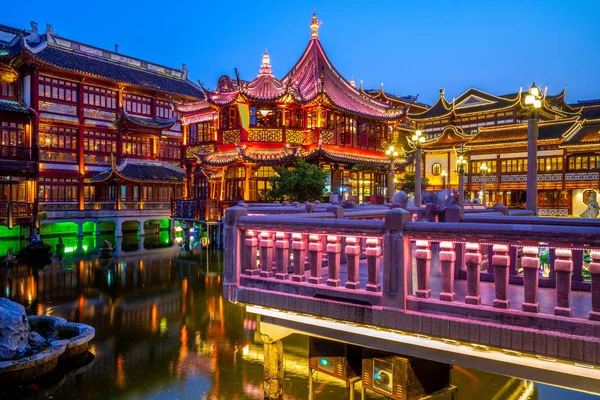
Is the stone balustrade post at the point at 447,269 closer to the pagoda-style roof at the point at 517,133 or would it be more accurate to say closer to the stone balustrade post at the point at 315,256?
the stone balustrade post at the point at 315,256

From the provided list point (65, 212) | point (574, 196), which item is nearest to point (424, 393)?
point (65, 212)

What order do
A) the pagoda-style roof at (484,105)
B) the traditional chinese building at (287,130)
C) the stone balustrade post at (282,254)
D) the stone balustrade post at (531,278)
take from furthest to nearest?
the pagoda-style roof at (484,105)
the traditional chinese building at (287,130)
the stone balustrade post at (282,254)
the stone balustrade post at (531,278)

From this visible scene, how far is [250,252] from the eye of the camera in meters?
6.63

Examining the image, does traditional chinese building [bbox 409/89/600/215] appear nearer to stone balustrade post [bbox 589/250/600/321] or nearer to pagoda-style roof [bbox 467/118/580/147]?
pagoda-style roof [bbox 467/118/580/147]


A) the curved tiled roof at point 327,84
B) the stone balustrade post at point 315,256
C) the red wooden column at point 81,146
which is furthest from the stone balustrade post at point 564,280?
the red wooden column at point 81,146

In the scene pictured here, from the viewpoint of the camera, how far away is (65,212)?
38844 millimetres

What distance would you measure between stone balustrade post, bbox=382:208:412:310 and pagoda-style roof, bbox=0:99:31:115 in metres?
38.0

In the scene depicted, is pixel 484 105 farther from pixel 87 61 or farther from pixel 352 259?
pixel 352 259

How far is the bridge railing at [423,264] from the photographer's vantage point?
4.23 meters

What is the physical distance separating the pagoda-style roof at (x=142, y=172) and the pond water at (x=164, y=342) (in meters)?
15.3

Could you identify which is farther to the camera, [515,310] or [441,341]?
[441,341]

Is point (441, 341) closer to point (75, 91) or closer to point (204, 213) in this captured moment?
point (204, 213)

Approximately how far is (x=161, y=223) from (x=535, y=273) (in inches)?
1856

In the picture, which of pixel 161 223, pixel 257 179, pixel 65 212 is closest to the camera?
pixel 257 179
